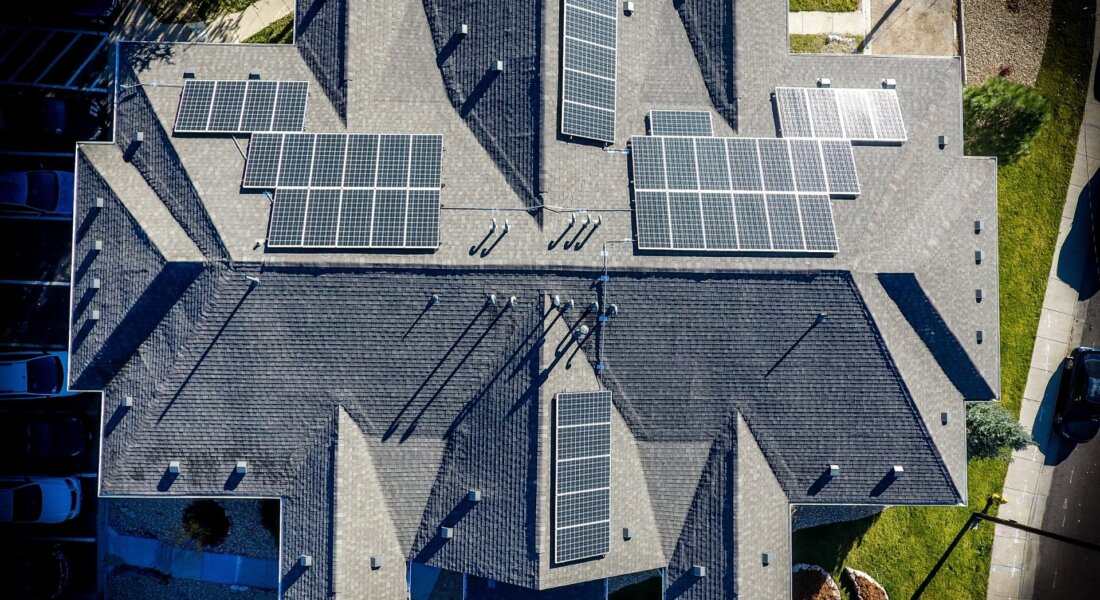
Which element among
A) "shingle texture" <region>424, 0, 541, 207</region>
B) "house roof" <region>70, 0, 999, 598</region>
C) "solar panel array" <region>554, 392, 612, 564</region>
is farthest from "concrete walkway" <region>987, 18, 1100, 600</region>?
"shingle texture" <region>424, 0, 541, 207</region>

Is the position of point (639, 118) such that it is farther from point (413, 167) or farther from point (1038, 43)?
point (1038, 43)

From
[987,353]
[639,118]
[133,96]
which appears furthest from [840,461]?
[133,96]

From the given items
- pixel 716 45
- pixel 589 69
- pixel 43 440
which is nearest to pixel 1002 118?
pixel 716 45

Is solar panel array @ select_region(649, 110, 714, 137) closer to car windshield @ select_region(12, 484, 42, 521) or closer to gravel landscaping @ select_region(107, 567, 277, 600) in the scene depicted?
gravel landscaping @ select_region(107, 567, 277, 600)

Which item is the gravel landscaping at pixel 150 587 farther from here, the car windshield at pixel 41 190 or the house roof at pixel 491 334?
the car windshield at pixel 41 190

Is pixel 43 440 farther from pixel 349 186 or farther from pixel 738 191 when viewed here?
pixel 738 191
